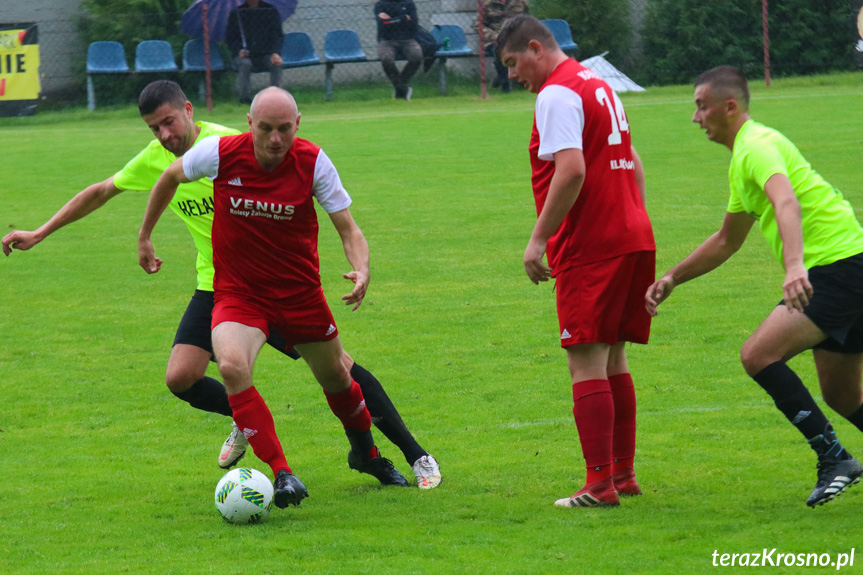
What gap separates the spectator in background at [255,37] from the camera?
78.1ft

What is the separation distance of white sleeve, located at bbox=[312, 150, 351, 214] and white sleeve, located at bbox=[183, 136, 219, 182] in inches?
19.2

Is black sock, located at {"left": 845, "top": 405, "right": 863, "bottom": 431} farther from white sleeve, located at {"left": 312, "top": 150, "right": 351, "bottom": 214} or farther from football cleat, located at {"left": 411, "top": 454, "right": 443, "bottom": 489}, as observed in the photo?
white sleeve, located at {"left": 312, "top": 150, "right": 351, "bottom": 214}

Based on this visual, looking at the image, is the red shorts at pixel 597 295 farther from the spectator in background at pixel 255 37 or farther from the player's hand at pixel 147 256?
the spectator in background at pixel 255 37

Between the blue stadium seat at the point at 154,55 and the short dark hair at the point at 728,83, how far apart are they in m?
21.2

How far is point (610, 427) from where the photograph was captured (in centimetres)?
539

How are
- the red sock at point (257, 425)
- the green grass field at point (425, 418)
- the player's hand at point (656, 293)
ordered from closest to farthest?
1. the green grass field at point (425, 418)
2. the player's hand at point (656, 293)
3. the red sock at point (257, 425)

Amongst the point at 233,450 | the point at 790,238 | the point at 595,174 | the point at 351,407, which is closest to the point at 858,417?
the point at 790,238

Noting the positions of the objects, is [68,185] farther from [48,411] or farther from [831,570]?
[831,570]

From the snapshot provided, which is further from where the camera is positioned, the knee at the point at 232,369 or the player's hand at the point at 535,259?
the knee at the point at 232,369

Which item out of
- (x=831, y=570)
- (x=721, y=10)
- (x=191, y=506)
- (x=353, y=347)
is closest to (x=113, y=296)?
(x=353, y=347)

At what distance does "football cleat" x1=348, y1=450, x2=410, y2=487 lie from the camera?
607 centimetres

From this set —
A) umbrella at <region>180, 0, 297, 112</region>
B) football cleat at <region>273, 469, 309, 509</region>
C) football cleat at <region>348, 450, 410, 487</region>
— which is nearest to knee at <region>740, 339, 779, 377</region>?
football cleat at <region>348, 450, 410, 487</region>

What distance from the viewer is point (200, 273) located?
6.64 meters

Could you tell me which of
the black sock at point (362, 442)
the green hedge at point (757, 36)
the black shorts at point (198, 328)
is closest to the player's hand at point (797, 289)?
the black sock at point (362, 442)
